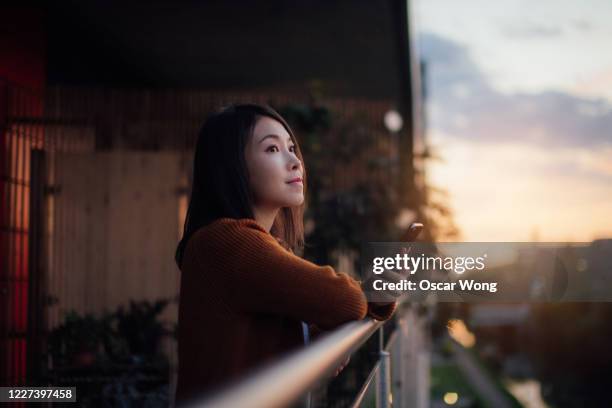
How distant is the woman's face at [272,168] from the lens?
4.98 feet

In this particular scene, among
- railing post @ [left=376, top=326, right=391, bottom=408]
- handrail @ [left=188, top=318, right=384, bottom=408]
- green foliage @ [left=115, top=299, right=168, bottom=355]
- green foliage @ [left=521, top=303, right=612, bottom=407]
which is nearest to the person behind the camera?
handrail @ [left=188, top=318, right=384, bottom=408]

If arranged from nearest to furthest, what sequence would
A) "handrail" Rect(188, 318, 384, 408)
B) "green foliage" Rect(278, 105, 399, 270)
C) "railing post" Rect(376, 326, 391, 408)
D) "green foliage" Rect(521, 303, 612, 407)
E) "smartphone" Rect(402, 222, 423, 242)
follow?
"handrail" Rect(188, 318, 384, 408), "smartphone" Rect(402, 222, 423, 242), "railing post" Rect(376, 326, 391, 408), "green foliage" Rect(278, 105, 399, 270), "green foliage" Rect(521, 303, 612, 407)

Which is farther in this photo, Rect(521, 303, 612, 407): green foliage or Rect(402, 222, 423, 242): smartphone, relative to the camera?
Rect(521, 303, 612, 407): green foliage

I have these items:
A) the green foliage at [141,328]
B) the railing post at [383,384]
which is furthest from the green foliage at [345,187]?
the railing post at [383,384]

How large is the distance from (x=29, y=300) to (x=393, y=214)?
2348 mm

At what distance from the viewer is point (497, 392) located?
139ft

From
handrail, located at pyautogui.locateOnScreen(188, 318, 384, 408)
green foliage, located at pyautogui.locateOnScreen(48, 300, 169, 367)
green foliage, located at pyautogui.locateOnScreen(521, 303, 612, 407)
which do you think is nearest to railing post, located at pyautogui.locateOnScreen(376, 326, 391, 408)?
handrail, located at pyautogui.locateOnScreen(188, 318, 384, 408)

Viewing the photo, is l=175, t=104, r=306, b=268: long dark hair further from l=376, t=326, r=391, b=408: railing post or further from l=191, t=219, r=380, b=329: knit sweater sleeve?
l=376, t=326, r=391, b=408: railing post

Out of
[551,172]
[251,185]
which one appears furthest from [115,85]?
[551,172]

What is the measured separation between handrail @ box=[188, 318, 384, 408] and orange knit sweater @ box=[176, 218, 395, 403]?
18cm

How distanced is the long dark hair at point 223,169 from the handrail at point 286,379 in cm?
43

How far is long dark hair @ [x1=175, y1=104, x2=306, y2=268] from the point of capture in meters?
1.47

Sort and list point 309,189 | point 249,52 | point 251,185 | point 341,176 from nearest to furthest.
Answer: point 251,185, point 309,189, point 341,176, point 249,52

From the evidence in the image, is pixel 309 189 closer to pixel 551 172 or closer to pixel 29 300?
pixel 29 300
